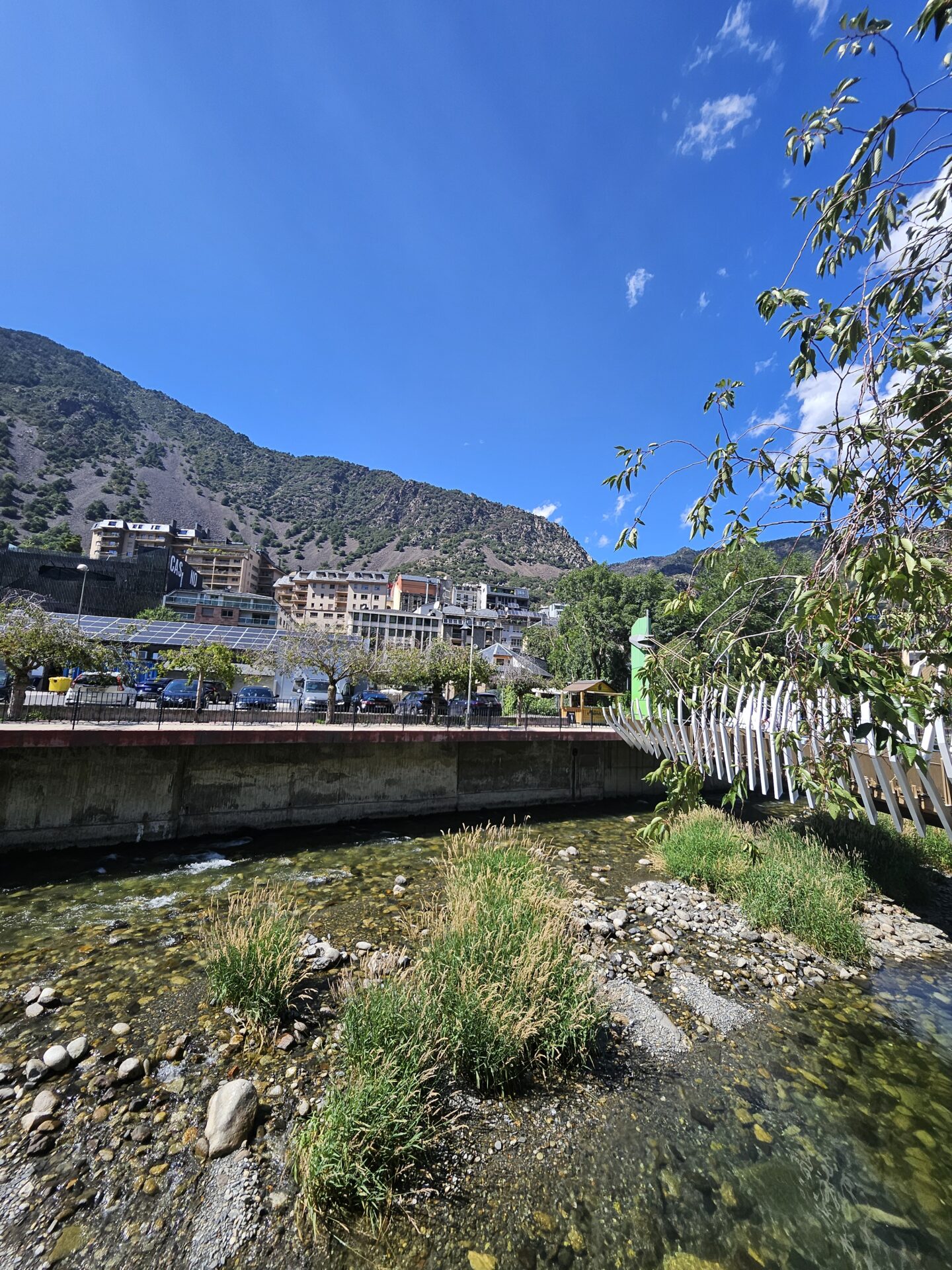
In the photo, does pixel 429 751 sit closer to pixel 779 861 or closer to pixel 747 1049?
pixel 779 861

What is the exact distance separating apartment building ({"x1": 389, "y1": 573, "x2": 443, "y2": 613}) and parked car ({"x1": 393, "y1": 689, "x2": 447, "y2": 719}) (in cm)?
10663

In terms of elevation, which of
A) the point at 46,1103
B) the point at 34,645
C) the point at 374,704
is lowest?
the point at 46,1103

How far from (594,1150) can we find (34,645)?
26.0 m

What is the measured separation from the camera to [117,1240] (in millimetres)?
4117

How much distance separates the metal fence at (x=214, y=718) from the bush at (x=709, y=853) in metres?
11.5

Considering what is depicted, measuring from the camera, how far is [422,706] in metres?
35.4

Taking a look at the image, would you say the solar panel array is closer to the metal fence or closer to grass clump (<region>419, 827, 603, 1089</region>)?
the metal fence

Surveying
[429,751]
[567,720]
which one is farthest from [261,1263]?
[567,720]

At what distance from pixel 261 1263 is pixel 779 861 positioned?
460 inches

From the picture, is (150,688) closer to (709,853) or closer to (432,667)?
(432,667)

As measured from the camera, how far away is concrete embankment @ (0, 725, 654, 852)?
47.0 feet

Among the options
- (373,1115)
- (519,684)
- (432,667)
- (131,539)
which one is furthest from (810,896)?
(131,539)

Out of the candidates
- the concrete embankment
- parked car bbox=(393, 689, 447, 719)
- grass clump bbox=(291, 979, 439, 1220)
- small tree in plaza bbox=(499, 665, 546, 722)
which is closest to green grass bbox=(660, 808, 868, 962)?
grass clump bbox=(291, 979, 439, 1220)

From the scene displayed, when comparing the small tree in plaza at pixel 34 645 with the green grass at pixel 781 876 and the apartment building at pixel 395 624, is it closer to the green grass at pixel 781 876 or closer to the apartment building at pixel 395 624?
the green grass at pixel 781 876
